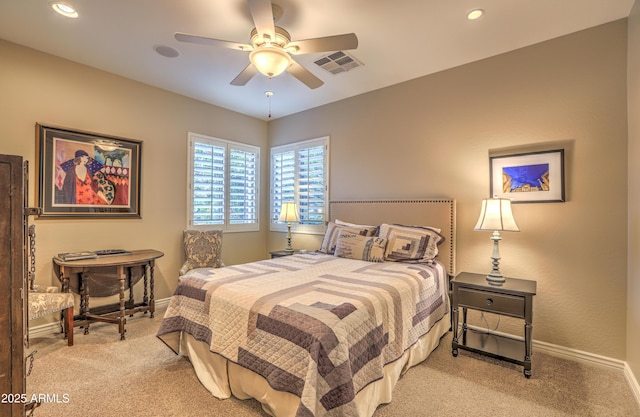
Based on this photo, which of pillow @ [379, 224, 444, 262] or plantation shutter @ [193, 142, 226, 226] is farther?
plantation shutter @ [193, 142, 226, 226]

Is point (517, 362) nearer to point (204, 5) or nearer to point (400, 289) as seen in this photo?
point (400, 289)

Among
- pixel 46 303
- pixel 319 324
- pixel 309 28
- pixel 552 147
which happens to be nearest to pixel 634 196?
pixel 552 147

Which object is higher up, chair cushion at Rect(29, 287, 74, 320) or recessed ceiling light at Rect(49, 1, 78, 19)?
recessed ceiling light at Rect(49, 1, 78, 19)

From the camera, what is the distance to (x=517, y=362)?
2.40m

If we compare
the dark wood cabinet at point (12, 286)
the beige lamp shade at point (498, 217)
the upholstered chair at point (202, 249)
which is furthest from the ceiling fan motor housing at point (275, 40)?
the upholstered chair at point (202, 249)

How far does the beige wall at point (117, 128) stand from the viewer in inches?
115

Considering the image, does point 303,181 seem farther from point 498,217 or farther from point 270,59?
point 498,217

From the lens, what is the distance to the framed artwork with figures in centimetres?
307

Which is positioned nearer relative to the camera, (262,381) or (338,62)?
(262,381)

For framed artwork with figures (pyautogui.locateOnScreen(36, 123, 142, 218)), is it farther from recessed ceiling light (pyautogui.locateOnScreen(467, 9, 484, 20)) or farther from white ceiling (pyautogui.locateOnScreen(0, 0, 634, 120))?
recessed ceiling light (pyautogui.locateOnScreen(467, 9, 484, 20))

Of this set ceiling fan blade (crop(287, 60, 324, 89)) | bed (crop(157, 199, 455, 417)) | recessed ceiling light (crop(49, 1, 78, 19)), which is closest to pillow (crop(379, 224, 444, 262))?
bed (crop(157, 199, 455, 417))

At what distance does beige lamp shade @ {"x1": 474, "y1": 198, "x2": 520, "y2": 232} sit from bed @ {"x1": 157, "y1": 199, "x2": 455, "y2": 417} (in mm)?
584

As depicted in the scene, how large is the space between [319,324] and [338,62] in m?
2.69

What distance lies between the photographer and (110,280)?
11.1 feet
